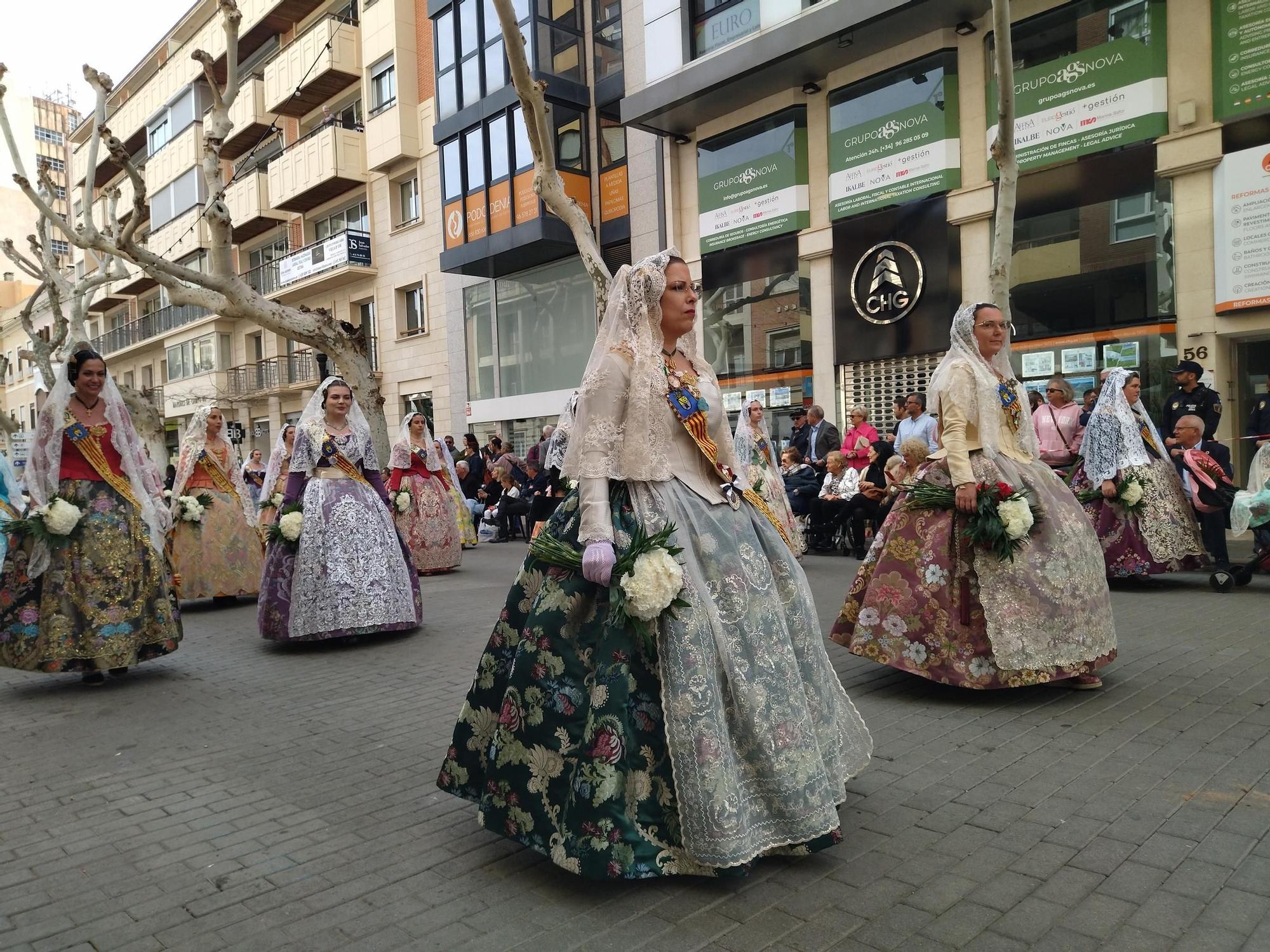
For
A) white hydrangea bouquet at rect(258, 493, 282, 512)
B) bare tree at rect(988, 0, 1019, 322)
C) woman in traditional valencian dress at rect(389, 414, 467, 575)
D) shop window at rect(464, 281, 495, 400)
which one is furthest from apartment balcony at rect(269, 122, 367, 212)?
bare tree at rect(988, 0, 1019, 322)

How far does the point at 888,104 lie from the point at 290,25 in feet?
74.4

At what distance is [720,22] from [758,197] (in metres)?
3.41

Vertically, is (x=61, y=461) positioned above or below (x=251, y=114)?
below

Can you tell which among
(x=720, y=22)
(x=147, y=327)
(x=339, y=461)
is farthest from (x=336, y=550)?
(x=147, y=327)

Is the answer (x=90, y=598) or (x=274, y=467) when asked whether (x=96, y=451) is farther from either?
(x=274, y=467)

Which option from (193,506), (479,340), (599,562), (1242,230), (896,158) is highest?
(896,158)

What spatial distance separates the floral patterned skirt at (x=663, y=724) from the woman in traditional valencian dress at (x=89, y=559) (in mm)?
3929

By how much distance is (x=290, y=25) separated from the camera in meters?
30.5

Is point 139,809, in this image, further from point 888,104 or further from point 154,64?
point 154,64

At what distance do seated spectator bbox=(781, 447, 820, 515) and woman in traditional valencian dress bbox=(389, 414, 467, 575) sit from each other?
4.47 meters

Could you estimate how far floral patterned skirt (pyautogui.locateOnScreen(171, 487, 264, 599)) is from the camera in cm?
973

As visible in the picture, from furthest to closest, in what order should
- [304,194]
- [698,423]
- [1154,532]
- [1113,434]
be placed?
[304,194] → [1154,532] → [1113,434] → [698,423]

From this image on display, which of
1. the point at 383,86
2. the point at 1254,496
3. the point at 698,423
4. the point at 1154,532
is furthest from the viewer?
the point at 383,86

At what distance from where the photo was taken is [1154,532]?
8.48 metres
